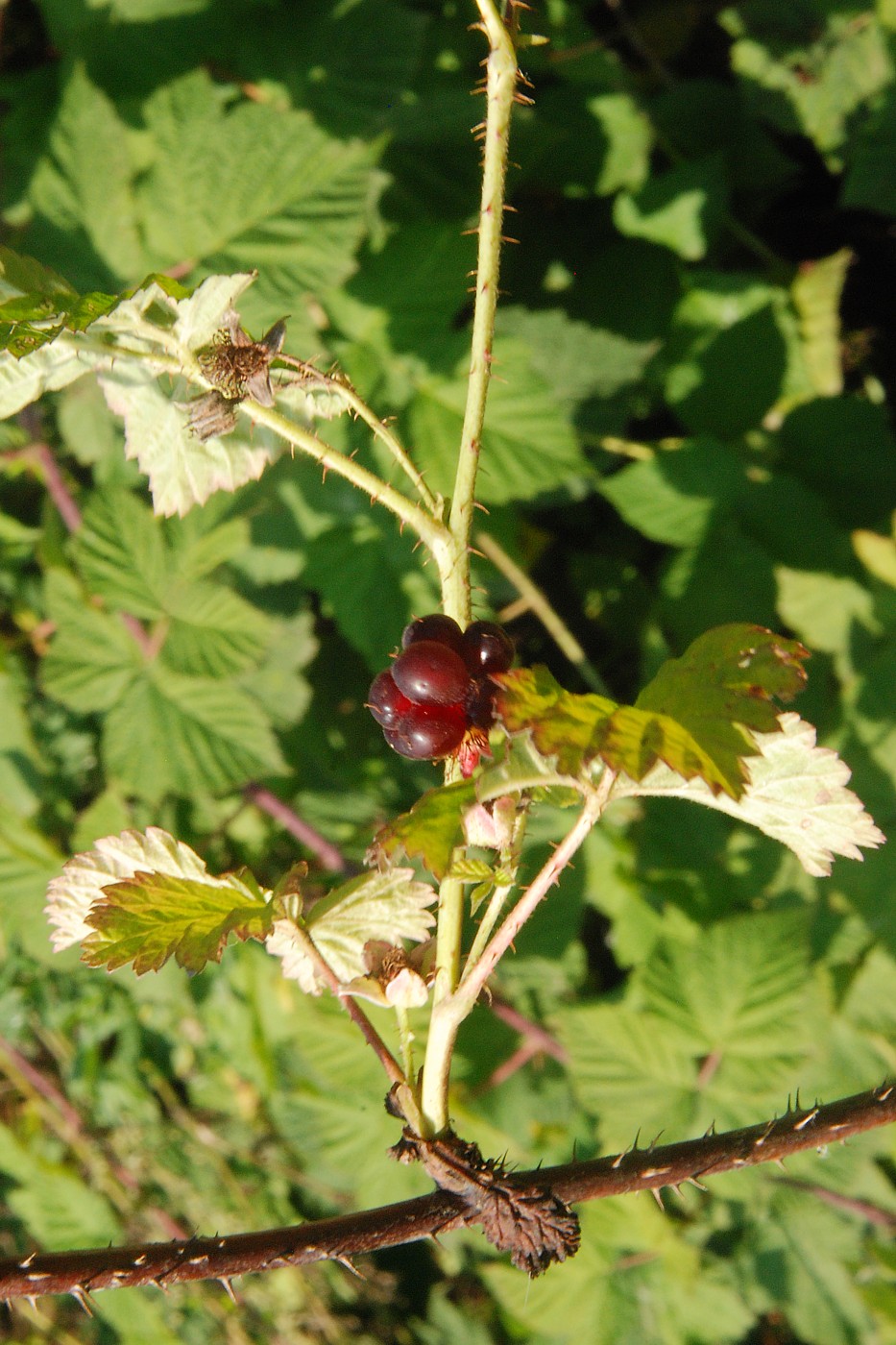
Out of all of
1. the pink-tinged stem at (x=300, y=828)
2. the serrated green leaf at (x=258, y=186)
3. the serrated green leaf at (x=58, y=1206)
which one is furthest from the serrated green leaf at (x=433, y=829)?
the serrated green leaf at (x=58, y=1206)

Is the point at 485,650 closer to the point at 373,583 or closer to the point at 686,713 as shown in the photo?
the point at 686,713

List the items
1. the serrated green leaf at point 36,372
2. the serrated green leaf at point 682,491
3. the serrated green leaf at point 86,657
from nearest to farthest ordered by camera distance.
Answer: the serrated green leaf at point 36,372, the serrated green leaf at point 86,657, the serrated green leaf at point 682,491

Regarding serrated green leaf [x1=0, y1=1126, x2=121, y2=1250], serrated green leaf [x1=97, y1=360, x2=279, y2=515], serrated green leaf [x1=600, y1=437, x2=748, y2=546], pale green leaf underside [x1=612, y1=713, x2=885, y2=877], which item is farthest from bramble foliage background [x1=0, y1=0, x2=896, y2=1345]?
pale green leaf underside [x1=612, y1=713, x2=885, y2=877]

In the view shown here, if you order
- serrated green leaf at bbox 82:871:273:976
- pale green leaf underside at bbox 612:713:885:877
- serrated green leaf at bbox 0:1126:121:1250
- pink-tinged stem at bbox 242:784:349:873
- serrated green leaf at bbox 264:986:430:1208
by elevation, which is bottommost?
serrated green leaf at bbox 0:1126:121:1250

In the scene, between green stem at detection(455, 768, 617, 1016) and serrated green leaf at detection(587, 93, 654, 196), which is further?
serrated green leaf at detection(587, 93, 654, 196)

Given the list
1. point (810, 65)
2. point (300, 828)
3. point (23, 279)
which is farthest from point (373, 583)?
point (810, 65)

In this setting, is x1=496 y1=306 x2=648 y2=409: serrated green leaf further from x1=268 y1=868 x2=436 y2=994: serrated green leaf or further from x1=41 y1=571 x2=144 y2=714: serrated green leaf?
x1=268 y1=868 x2=436 y2=994: serrated green leaf

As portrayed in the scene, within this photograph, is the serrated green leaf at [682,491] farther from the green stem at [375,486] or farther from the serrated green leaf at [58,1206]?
the serrated green leaf at [58,1206]

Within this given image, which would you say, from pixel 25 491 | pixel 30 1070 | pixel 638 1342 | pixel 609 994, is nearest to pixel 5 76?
pixel 25 491
